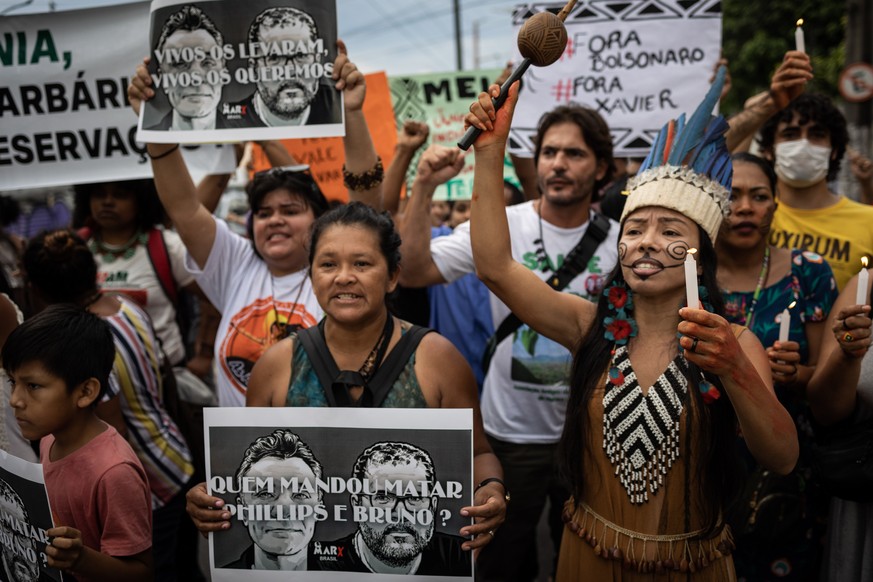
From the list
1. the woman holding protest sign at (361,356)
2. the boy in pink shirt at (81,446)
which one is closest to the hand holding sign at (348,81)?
the woman holding protest sign at (361,356)

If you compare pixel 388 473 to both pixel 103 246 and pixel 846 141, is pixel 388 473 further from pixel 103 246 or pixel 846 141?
pixel 846 141

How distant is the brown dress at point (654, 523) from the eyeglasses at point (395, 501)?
20.4 inches

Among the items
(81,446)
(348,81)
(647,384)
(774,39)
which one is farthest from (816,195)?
(774,39)

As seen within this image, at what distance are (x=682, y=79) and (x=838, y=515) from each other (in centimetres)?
243

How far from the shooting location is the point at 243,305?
3197 mm

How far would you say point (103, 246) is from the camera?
163 inches

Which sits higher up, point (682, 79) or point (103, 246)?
point (682, 79)

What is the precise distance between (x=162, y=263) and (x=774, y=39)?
81.6ft

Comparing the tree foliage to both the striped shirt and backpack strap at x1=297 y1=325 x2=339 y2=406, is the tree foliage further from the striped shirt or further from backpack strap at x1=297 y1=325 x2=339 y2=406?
backpack strap at x1=297 y1=325 x2=339 y2=406

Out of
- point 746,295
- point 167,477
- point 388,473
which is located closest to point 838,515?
point 746,295

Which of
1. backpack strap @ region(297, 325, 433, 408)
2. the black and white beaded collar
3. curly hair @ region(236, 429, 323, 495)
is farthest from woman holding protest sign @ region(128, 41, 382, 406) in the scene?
the black and white beaded collar

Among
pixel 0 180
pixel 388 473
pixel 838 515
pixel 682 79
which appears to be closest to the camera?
pixel 388 473

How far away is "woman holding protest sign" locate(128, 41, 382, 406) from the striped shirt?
1.01 ft

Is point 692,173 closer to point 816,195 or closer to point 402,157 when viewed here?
point 402,157
